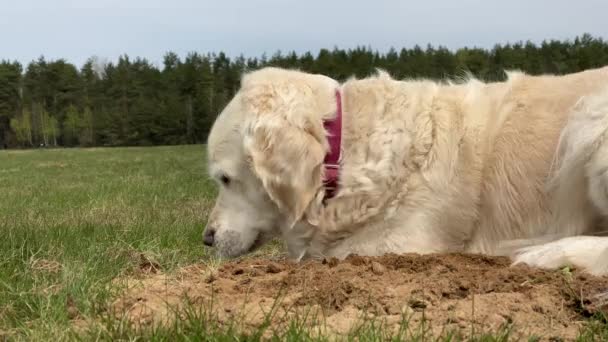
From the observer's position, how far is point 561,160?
345 centimetres

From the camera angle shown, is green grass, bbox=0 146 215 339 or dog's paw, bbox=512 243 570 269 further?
dog's paw, bbox=512 243 570 269

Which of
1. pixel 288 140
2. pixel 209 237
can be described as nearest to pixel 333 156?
pixel 288 140

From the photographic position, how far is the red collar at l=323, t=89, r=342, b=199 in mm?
3746

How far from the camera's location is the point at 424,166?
369 cm

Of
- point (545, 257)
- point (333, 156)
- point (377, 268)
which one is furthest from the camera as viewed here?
point (333, 156)

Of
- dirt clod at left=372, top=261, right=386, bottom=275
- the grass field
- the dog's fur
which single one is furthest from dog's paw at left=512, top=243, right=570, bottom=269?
the grass field

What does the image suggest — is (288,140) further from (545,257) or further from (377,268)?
(545,257)

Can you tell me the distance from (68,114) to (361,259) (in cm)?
8713

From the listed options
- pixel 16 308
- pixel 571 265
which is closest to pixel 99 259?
pixel 16 308

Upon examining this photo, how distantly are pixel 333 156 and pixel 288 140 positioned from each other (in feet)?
0.96

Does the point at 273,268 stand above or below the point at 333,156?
below

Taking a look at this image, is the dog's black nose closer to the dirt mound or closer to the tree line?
the dirt mound

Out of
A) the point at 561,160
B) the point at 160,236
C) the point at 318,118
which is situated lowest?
the point at 160,236

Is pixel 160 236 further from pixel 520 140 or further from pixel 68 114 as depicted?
pixel 68 114
